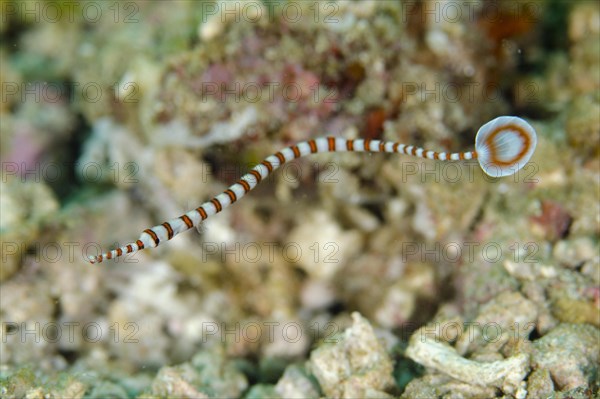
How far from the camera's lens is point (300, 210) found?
6.48m

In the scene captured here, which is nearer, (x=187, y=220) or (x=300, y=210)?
(x=187, y=220)

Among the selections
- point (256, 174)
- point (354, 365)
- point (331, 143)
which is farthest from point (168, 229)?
point (354, 365)

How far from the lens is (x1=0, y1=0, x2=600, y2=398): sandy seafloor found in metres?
4.76

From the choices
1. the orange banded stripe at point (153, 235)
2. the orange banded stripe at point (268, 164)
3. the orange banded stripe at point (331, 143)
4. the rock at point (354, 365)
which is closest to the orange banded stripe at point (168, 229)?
the orange banded stripe at point (153, 235)

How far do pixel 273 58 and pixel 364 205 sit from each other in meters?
2.19

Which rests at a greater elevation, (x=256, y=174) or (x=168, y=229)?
(x=256, y=174)

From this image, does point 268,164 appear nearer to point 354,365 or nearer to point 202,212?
point 202,212

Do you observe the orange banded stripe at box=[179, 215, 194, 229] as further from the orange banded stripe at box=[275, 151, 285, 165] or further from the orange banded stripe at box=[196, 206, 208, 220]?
the orange banded stripe at box=[275, 151, 285, 165]

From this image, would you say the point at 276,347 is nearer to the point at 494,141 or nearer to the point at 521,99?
the point at 494,141

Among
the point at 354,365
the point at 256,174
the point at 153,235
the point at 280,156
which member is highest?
the point at 280,156

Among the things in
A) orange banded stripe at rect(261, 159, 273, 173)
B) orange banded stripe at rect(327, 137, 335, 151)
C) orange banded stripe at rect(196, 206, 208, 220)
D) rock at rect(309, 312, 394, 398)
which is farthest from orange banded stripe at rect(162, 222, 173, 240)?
orange banded stripe at rect(327, 137, 335, 151)

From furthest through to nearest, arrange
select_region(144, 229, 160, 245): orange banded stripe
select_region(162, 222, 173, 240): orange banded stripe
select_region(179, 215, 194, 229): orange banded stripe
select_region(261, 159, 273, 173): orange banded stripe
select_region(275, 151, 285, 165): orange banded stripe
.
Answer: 1. select_region(275, 151, 285, 165): orange banded stripe
2. select_region(261, 159, 273, 173): orange banded stripe
3. select_region(179, 215, 194, 229): orange banded stripe
4. select_region(162, 222, 173, 240): orange banded stripe
5. select_region(144, 229, 160, 245): orange banded stripe

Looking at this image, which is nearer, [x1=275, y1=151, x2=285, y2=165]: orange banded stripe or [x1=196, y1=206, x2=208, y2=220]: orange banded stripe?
[x1=196, y1=206, x2=208, y2=220]: orange banded stripe

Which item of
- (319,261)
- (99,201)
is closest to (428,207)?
(319,261)
